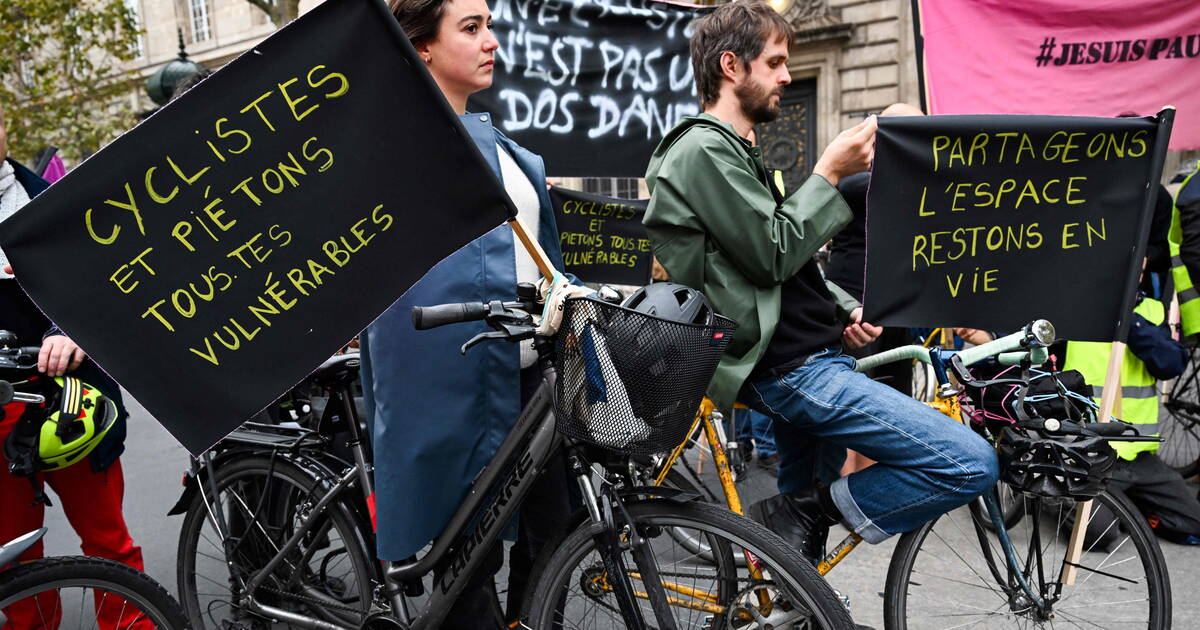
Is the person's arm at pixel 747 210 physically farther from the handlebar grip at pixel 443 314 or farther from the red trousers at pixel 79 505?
the red trousers at pixel 79 505

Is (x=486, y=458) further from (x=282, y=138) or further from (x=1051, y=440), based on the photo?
Result: (x=1051, y=440)

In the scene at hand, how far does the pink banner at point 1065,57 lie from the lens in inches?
151

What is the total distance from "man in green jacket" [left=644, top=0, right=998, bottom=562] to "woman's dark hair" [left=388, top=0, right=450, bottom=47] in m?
0.72

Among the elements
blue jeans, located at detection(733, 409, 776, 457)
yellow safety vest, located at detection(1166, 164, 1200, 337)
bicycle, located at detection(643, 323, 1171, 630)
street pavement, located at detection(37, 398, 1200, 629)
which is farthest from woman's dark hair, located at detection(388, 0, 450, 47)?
yellow safety vest, located at detection(1166, 164, 1200, 337)

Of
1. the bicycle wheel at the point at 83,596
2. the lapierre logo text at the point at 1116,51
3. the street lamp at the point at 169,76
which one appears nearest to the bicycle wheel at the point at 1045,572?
the bicycle wheel at the point at 83,596

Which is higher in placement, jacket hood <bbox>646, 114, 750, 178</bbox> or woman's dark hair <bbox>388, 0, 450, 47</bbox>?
woman's dark hair <bbox>388, 0, 450, 47</bbox>

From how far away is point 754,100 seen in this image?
8.28 ft

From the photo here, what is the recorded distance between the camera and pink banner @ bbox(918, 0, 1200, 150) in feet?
12.6

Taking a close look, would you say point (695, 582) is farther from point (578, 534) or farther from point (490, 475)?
point (490, 475)

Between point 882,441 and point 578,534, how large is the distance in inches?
34.7

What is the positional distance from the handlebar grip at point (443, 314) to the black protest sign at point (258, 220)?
3.0 inches

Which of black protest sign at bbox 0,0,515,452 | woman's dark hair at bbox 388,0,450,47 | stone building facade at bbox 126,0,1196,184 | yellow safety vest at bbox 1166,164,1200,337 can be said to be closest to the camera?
black protest sign at bbox 0,0,515,452

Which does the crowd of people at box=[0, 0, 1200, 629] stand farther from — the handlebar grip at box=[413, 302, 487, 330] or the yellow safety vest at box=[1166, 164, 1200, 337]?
the yellow safety vest at box=[1166, 164, 1200, 337]

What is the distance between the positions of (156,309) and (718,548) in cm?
146
